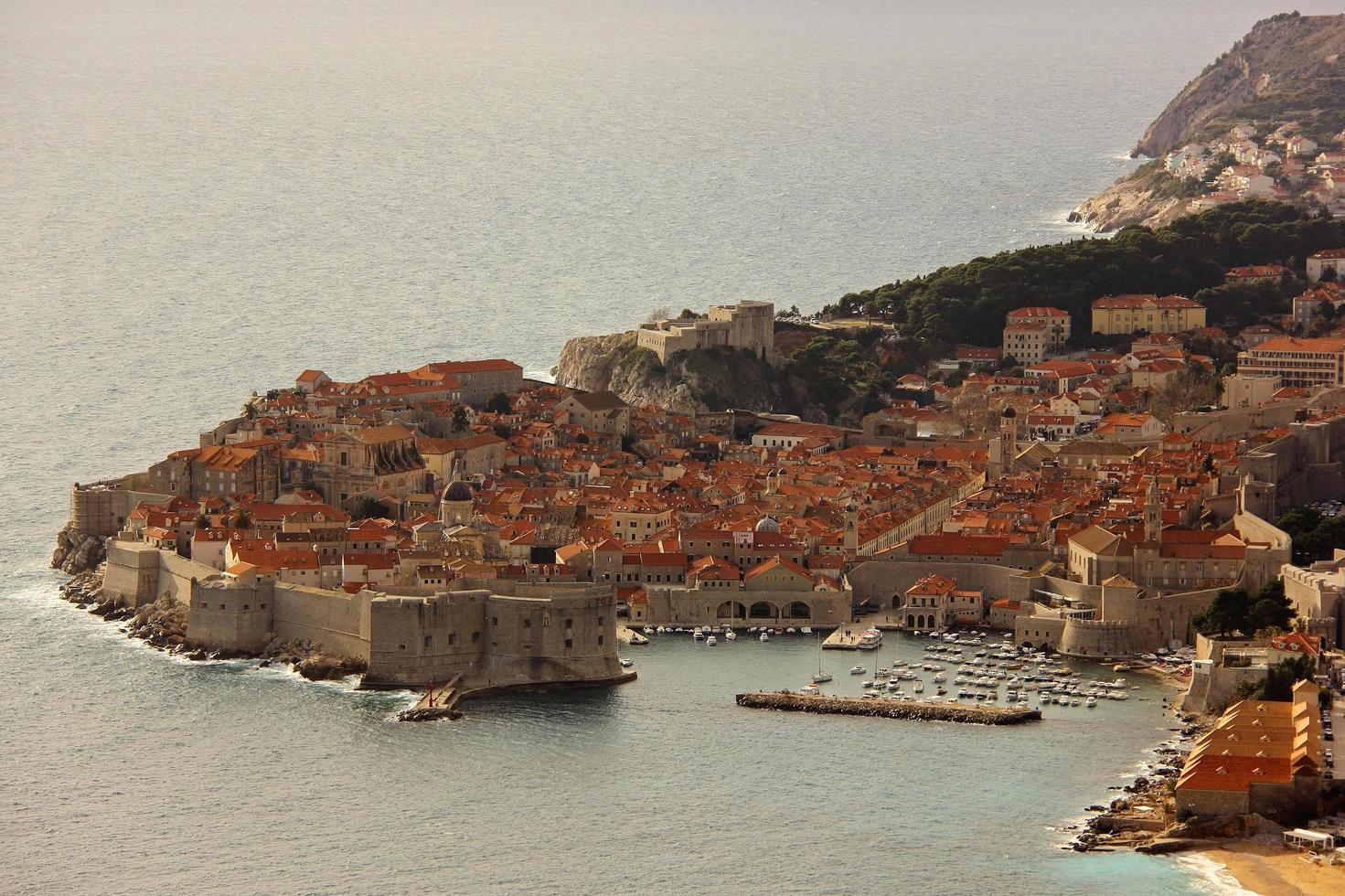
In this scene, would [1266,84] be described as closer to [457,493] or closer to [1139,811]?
[457,493]

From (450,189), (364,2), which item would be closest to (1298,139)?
(450,189)

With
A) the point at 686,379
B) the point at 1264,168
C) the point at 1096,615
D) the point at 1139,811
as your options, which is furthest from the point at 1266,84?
the point at 1139,811

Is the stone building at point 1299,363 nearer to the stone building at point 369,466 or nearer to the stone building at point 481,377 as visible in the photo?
the stone building at point 481,377

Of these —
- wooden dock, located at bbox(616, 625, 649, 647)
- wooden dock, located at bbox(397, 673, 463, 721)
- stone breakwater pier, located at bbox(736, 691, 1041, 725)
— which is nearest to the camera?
stone breakwater pier, located at bbox(736, 691, 1041, 725)

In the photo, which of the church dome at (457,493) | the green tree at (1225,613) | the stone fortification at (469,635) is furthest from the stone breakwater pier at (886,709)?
the church dome at (457,493)

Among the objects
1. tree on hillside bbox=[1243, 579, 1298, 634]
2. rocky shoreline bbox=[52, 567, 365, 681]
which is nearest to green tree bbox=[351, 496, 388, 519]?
rocky shoreline bbox=[52, 567, 365, 681]

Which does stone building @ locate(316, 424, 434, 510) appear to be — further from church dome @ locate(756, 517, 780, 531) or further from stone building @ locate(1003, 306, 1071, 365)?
stone building @ locate(1003, 306, 1071, 365)

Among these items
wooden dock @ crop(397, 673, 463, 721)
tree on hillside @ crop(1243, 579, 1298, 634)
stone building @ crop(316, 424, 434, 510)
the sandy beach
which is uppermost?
stone building @ crop(316, 424, 434, 510)
